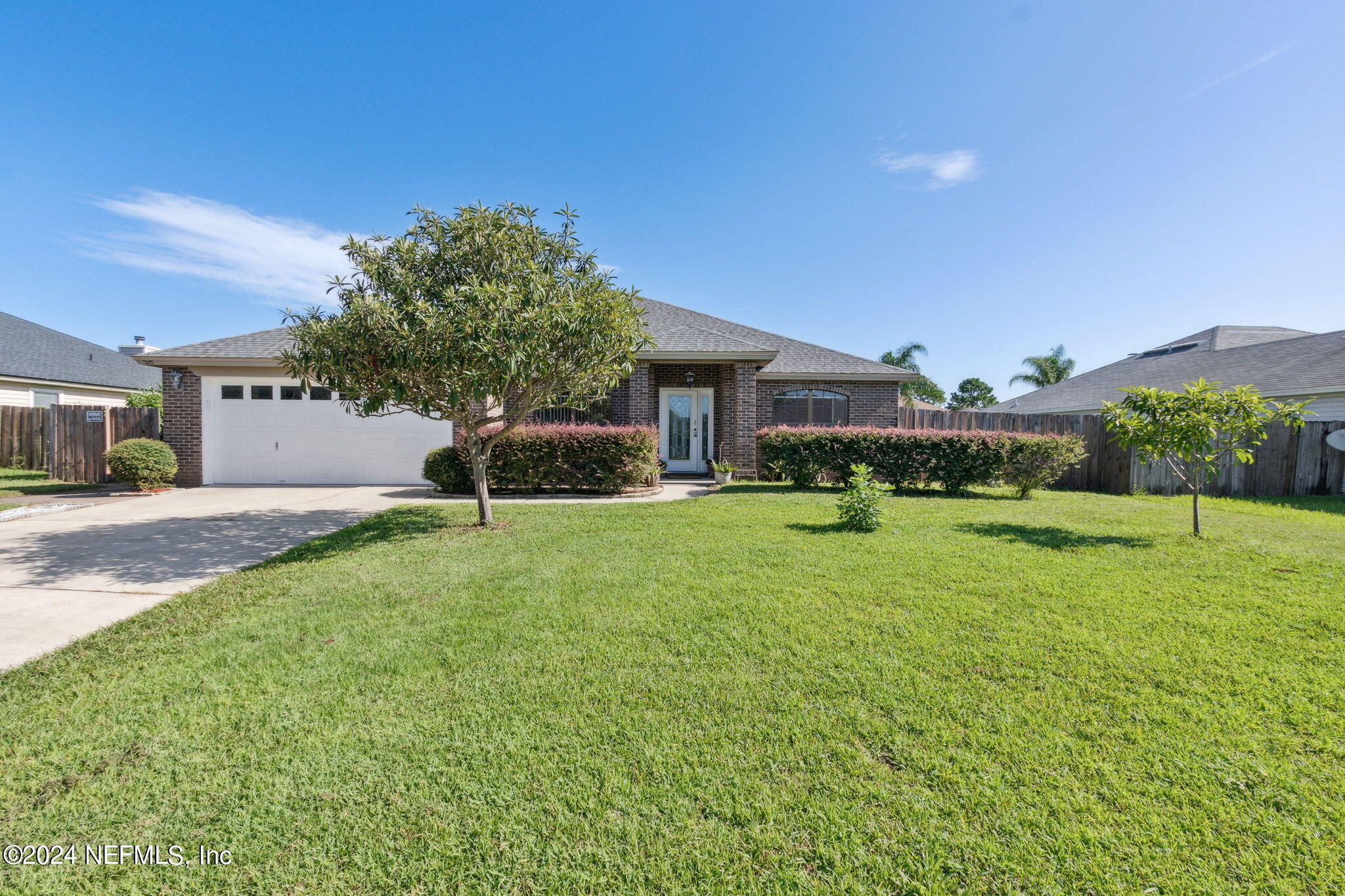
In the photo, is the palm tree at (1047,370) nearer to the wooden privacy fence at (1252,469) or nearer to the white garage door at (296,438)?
the wooden privacy fence at (1252,469)

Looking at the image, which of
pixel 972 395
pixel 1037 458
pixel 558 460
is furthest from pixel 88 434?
pixel 972 395

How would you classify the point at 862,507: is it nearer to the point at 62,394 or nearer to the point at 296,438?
the point at 296,438

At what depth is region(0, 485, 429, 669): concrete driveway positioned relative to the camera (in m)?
3.81

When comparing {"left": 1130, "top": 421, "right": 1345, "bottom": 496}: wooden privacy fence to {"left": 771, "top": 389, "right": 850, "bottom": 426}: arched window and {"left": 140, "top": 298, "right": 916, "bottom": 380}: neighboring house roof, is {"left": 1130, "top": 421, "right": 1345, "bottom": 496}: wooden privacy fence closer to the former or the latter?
{"left": 140, "top": 298, "right": 916, "bottom": 380}: neighboring house roof

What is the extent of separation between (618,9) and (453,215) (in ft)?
19.1

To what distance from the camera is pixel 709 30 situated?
9.35m

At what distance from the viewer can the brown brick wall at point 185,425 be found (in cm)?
1100

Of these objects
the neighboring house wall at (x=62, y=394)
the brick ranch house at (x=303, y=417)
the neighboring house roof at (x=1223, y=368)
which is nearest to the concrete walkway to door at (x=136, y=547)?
the brick ranch house at (x=303, y=417)

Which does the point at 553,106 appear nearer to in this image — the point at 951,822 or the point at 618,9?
the point at 618,9

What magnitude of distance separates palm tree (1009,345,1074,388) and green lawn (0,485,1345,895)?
2910 centimetres

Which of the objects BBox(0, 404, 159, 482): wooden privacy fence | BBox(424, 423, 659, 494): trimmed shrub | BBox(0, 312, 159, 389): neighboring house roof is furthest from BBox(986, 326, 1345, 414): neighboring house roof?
BBox(0, 312, 159, 389): neighboring house roof

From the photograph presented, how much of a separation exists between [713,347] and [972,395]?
37258 millimetres

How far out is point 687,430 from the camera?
13141mm

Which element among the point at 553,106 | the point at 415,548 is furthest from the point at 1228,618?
the point at 553,106
